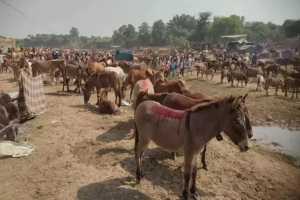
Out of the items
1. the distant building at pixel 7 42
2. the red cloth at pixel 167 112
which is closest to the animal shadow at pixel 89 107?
the red cloth at pixel 167 112

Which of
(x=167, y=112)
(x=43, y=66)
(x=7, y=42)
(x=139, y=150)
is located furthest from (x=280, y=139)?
(x=7, y=42)

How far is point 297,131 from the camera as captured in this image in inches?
578

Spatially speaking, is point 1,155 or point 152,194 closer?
point 152,194

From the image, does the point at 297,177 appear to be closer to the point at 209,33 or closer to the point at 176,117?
the point at 176,117

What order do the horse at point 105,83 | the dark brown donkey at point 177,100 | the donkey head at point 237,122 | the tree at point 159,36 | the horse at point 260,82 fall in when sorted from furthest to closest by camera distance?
the tree at point 159,36
the horse at point 260,82
the horse at point 105,83
the dark brown donkey at point 177,100
the donkey head at point 237,122

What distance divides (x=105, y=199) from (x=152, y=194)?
1012 millimetres

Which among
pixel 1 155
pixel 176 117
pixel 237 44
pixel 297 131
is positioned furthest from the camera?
pixel 237 44

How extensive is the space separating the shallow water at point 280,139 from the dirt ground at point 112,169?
126 centimetres

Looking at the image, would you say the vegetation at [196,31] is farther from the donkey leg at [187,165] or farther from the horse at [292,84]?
the donkey leg at [187,165]

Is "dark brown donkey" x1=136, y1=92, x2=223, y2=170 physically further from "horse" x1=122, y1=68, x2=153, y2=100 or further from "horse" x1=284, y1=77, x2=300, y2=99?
"horse" x1=284, y1=77, x2=300, y2=99

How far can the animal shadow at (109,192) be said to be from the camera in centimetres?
645

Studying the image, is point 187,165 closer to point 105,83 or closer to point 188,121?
point 188,121

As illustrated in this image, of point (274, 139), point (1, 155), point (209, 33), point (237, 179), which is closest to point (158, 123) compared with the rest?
point (237, 179)

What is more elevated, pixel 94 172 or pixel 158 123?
pixel 158 123
